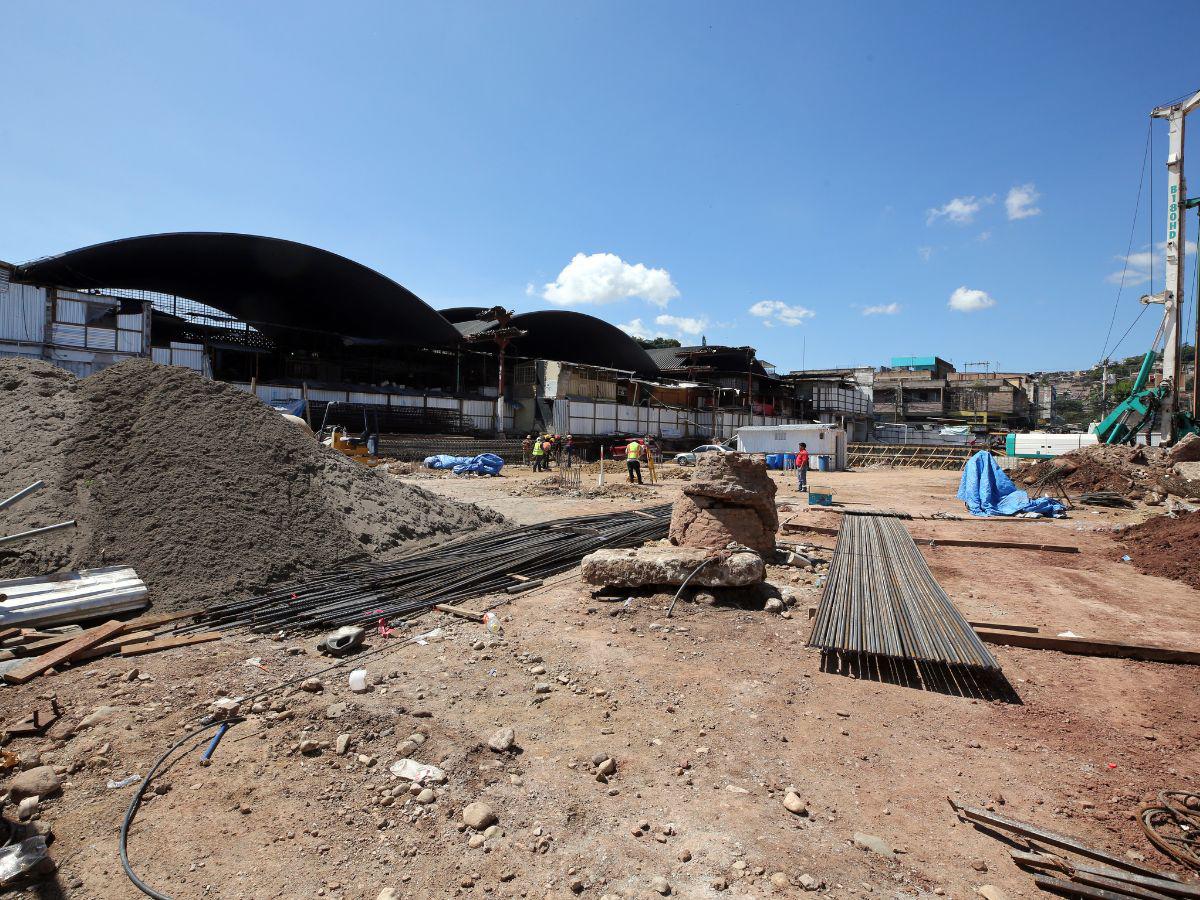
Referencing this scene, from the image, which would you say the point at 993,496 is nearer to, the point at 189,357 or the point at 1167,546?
the point at 1167,546

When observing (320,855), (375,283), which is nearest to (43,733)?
(320,855)

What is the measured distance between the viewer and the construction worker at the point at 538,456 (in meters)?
22.5

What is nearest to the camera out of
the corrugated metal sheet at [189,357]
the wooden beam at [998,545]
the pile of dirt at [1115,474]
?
the wooden beam at [998,545]

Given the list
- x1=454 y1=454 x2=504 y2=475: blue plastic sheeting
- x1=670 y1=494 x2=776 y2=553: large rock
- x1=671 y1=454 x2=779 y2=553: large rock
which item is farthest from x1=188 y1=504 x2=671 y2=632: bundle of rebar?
x1=454 y1=454 x2=504 y2=475: blue plastic sheeting

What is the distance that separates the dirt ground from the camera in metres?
2.53

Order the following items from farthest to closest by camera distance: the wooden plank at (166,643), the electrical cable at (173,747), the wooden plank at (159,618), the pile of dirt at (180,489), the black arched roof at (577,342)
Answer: the black arched roof at (577,342) → the pile of dirt at (180,489) → the wooden plank at (159,618) → the wooden plank at (166,643) → the electrical cable at (173,747)

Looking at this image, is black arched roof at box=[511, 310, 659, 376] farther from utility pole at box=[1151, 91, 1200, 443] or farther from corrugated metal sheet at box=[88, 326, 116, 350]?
utility pole at box=[1151, 91, 1200, 443]

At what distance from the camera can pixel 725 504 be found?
24.6 feet

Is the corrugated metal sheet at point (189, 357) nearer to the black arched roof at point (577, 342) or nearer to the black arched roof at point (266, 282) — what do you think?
the black arched roof at point (266, 282)

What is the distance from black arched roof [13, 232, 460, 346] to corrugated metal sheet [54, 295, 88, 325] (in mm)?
1702

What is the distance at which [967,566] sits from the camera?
28.7 ft

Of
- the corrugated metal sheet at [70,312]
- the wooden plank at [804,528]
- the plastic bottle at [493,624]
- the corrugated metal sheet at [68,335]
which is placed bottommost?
the plastic bottle at [493,624]

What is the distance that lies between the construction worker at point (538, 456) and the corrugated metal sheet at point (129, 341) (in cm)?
1620

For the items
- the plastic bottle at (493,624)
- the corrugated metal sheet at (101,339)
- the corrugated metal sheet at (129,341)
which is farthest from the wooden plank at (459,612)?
the corrugated metal sheet at (101,339)
